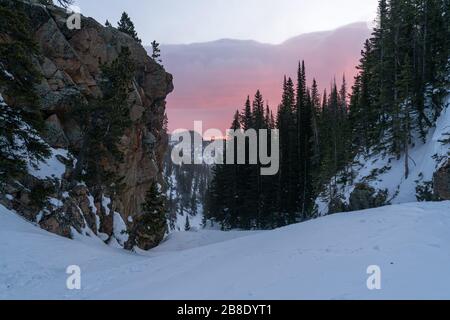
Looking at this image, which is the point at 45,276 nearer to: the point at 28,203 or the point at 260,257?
the point at 260,257

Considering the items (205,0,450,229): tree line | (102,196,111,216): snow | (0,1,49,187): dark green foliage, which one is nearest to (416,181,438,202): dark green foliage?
(205,0,450,229): tree line

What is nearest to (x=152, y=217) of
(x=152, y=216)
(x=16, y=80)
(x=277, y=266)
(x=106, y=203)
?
(x=152, y=216)

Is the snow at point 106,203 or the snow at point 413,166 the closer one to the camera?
the snow at point 413,166

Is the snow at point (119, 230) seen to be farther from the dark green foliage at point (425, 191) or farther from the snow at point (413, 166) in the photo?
the dark green foliage at point (425, 191)

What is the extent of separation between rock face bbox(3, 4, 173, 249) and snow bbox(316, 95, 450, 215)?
2173cm

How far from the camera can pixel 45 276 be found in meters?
12.6

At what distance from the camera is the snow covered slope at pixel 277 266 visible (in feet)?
25.8

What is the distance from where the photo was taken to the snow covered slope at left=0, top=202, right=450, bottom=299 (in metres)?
7.87

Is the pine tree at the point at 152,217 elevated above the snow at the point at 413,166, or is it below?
below

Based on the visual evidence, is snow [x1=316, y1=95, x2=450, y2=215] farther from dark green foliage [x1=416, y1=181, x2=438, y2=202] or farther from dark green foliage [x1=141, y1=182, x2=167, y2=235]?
dark green foliage [x1=141, y1=182, x2=167, y2=235]

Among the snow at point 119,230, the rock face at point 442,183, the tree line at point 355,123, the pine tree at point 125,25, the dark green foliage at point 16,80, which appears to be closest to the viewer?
the dark green foliage at point 16,80

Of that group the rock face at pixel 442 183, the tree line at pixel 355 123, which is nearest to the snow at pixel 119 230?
the tree line at pixel 355 123

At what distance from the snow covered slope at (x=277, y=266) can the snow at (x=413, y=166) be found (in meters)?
11.1

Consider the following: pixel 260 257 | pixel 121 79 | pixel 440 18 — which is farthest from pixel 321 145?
pixel 260 257
